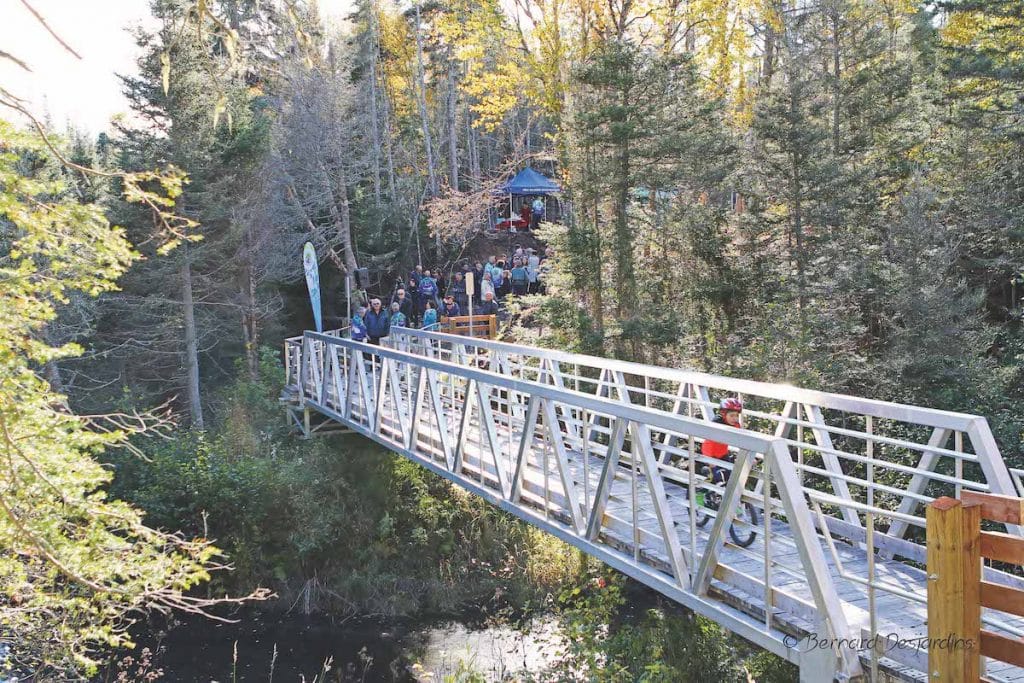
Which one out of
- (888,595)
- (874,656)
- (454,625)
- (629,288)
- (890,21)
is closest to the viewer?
(874,656)

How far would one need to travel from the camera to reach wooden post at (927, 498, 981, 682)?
3783 millimetres

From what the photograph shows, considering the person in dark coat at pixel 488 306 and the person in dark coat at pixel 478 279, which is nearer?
the person in dark coat at pixel 488 306

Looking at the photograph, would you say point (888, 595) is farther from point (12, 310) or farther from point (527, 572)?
point (527, 572)

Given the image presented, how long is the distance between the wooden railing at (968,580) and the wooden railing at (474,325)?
56.3 feet

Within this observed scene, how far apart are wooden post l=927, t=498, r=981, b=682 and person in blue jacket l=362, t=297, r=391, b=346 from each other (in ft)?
38.2

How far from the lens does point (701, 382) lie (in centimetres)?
791

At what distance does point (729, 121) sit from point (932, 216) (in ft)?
22.1

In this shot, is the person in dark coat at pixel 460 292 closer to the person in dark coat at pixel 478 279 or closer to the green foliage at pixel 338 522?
the person in dark coat at pixel 478 279

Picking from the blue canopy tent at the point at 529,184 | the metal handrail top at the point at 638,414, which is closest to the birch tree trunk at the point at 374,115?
the blue canopy tent at the point at 529,184

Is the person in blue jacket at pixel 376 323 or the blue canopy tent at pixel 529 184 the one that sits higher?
the blue canopy tent at pixel 529 184

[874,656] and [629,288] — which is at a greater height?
[629,288]

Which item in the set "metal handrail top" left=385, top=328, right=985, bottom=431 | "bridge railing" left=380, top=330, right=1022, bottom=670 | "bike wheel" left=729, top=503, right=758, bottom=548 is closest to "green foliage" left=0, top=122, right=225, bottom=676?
"bridge railing" left=380, top=330, right=1022, bottom=670

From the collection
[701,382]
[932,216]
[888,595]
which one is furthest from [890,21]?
[888,595]

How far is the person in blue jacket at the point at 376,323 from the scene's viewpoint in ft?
48.2
